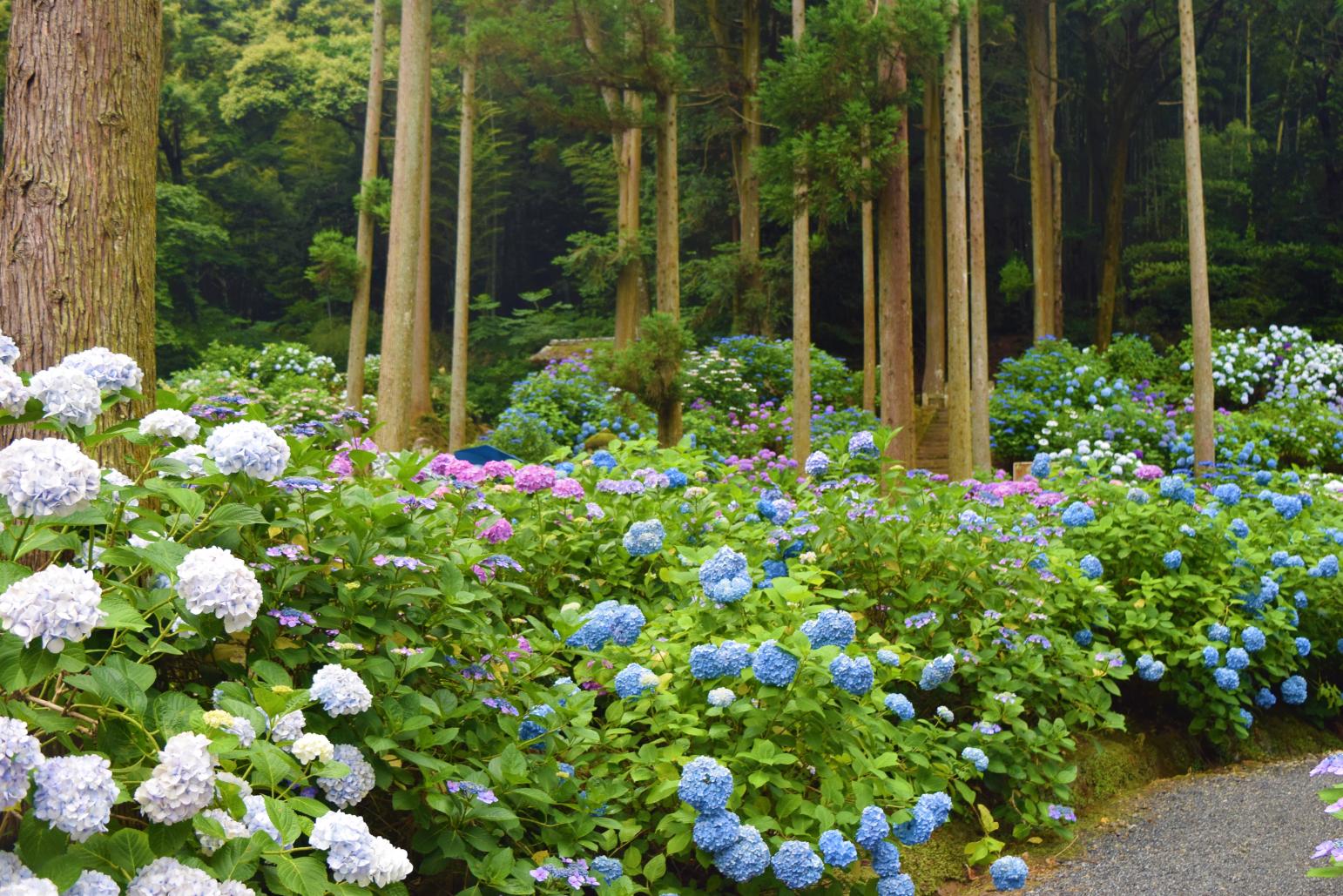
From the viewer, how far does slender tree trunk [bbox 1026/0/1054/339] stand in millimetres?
17531

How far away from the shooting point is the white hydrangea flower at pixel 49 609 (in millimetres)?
1521

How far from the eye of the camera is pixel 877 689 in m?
3.24

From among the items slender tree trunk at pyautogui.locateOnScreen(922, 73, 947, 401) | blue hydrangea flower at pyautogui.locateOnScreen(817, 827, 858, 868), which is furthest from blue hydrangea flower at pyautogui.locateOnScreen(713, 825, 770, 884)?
slender tree trunk at pyautogui.locateOnScreen(922, 73, 947, 401)

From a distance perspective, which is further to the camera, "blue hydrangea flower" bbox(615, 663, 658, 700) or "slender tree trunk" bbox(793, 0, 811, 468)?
"slender tree trunk" bbox(793, 0, 811, 468)

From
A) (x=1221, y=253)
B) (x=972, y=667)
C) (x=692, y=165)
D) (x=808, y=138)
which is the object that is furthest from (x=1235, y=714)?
(x=1221, y=253)

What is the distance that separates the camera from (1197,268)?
35.2ft

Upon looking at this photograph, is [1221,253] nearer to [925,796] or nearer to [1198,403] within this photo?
[1198,403]

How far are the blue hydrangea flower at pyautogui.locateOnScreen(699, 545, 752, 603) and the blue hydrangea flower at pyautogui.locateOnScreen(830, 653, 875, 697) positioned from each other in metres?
0.30

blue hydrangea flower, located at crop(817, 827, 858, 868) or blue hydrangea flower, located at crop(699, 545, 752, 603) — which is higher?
blue hydrangea flower, located at crop(699, 545, 752, 603)

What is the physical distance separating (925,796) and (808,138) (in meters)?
7.82

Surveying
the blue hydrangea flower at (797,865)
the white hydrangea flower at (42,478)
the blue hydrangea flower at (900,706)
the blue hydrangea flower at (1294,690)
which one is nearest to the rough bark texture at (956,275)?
the blue hydrangea flower at (1294,690)

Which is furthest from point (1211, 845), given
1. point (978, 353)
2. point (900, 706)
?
point (978, 353)

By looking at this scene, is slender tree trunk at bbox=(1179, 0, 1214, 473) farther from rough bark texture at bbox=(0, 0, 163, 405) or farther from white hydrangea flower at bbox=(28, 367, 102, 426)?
white hydrangea flower at bbox=(28, 367, 102, 426)

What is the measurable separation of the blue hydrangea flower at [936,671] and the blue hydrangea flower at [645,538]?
883mm
